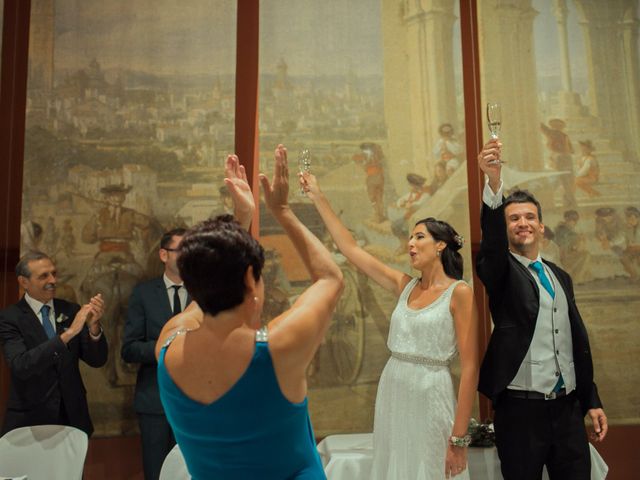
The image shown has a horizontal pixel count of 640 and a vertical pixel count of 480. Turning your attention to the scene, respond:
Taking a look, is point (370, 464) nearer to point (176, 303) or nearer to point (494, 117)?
point (176, 303)

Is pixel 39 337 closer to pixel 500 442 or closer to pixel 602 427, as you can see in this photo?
pixel 500 442

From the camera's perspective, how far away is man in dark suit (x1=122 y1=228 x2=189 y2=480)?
4.32 metres

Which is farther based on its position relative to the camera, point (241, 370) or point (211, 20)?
point (211, 20)

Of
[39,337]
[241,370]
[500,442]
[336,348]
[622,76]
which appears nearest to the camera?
[241,370]

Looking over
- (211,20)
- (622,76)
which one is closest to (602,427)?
(622,76)

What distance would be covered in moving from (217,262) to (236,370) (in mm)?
274

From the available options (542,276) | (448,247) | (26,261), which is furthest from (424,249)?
(26,261)

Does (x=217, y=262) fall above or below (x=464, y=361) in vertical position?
above

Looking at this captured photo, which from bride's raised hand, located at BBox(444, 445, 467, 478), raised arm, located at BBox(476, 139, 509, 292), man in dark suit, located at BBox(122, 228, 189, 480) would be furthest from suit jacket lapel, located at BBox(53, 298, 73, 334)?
raised arm, located at BBox(476, 139, 509, 292)

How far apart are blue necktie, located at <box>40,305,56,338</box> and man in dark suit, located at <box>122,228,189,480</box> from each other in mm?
467

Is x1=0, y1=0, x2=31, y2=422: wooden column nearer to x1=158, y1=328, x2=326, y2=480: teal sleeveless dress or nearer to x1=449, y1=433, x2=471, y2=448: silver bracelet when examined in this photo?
x1=449, y1=433, x2=471, y2=448: silver bracelet

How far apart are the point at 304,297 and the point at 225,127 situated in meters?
3.47

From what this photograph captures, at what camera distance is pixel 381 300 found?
4.97 metres

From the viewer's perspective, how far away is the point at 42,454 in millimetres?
3531
